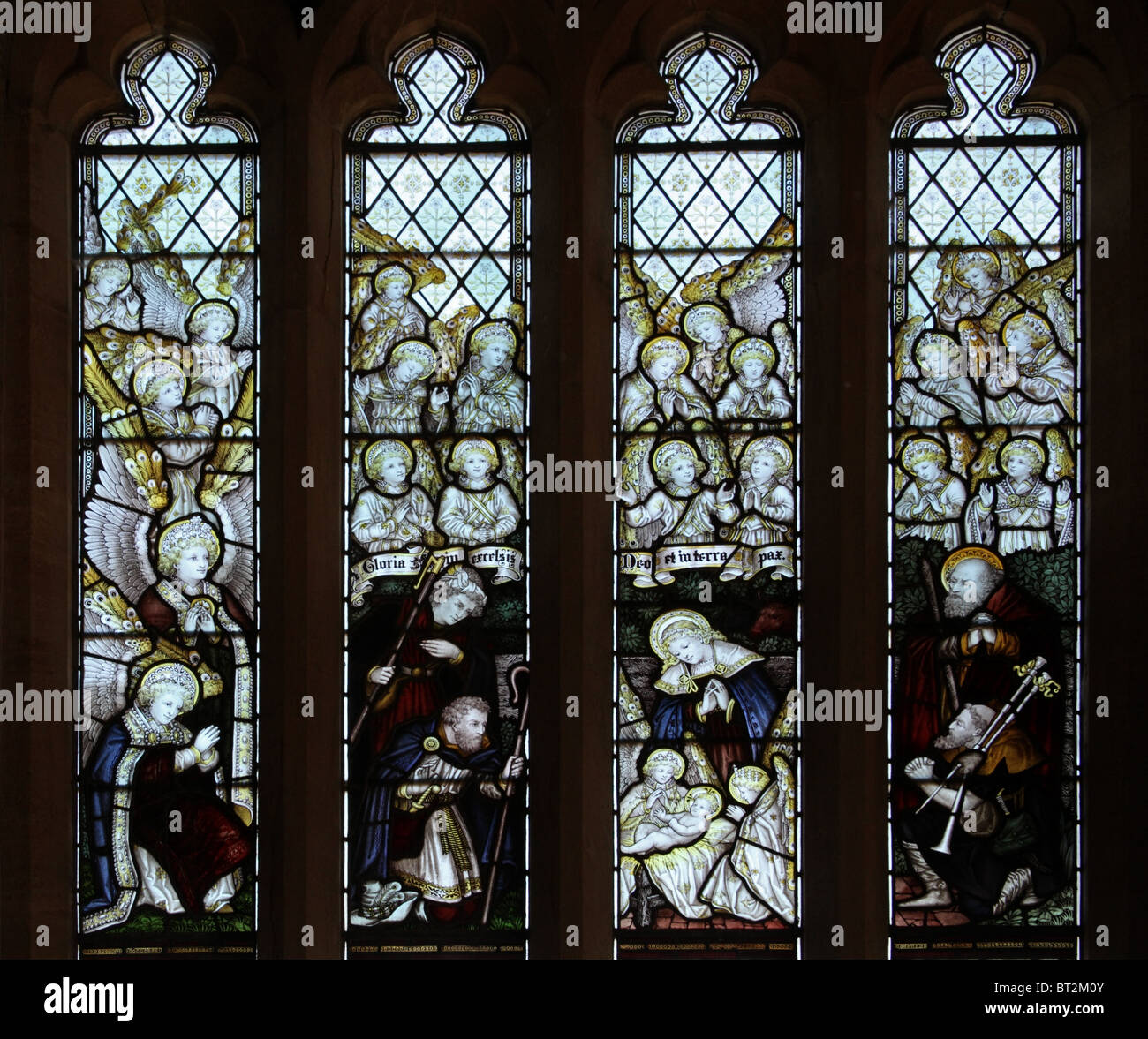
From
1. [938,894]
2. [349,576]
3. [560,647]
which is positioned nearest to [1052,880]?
[938,894]

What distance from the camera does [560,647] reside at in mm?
7586

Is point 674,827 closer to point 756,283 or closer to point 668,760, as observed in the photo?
point 668,760

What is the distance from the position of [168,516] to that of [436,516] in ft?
3.84

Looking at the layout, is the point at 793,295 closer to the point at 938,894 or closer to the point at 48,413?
the point at 938,894

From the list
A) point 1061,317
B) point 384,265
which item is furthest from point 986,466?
point 384,265

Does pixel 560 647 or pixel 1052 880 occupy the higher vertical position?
pixel 560 647

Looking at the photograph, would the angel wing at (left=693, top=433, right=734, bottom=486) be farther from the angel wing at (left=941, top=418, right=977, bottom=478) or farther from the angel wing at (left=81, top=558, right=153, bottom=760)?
the angel wing at (left=81, top=558, right=153, bottom=760)

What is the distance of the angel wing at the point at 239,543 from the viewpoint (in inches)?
307

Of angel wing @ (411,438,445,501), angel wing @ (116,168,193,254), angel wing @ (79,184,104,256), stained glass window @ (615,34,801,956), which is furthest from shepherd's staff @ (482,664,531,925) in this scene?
Answer: angel wing @ (79,184,104,256)

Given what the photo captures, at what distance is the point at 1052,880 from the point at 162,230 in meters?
4.78

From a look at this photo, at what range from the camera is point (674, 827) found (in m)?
7.66

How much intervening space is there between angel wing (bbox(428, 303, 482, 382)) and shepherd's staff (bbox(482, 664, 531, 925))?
52.1 inches

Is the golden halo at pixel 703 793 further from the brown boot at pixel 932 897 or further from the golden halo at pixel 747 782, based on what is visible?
the brown boot at pixel 932 897
